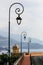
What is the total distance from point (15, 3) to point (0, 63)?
555 centimetres

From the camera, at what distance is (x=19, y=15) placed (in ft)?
59.6

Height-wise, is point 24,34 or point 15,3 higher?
point 15,3

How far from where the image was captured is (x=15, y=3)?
18.6m

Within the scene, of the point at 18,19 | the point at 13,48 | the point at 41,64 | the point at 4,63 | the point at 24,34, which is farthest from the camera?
the point at 13,48

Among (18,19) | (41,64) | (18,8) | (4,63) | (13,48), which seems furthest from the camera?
(13,48)

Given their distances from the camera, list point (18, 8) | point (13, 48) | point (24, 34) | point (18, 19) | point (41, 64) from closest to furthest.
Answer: point (18, 19) → point (18, 8) → point (41, 64) → point (24, 34) → point (13, 48)

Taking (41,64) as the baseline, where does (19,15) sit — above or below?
above

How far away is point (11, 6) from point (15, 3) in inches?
13.7

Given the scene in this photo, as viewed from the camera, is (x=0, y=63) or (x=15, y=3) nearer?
(x=15, y=3)

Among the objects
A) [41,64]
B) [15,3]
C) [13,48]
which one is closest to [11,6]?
[15,3]

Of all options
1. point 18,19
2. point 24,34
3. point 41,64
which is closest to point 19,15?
point 18,19

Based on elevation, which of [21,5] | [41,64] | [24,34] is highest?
[21,5]

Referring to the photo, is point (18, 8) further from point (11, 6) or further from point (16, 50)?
point (16, 50)

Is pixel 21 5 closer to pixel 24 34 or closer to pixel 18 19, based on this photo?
pixel 18 19
